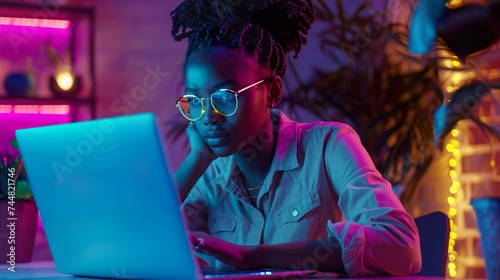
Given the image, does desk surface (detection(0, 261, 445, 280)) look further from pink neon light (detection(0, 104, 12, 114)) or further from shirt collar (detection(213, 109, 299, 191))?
pink neon light (detection(0, 104, 12, 114))

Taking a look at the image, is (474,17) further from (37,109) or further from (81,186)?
(37,109)

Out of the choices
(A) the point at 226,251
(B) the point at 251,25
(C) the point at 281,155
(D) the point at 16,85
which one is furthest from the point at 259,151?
(D) the point at 16,85

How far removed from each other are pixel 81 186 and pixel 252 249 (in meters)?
0.33

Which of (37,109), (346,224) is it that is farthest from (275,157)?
(37,109)

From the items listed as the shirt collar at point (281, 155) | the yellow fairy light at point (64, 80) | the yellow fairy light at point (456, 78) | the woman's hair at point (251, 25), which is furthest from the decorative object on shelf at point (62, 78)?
the shirt collar at point (281, 155)

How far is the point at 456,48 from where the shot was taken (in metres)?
2.60

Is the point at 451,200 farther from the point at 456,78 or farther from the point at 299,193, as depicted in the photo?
the point at 299,193

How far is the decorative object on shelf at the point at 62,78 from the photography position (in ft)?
13.4

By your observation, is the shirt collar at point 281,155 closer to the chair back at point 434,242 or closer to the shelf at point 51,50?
the chair back at point 434,242

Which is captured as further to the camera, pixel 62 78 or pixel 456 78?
pixel 62 78

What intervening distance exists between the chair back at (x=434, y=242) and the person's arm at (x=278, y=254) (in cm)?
36

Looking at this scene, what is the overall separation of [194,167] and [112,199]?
0.80 m

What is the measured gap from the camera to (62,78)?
4113 mm

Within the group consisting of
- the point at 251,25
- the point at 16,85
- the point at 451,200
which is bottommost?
the point at 451,200
